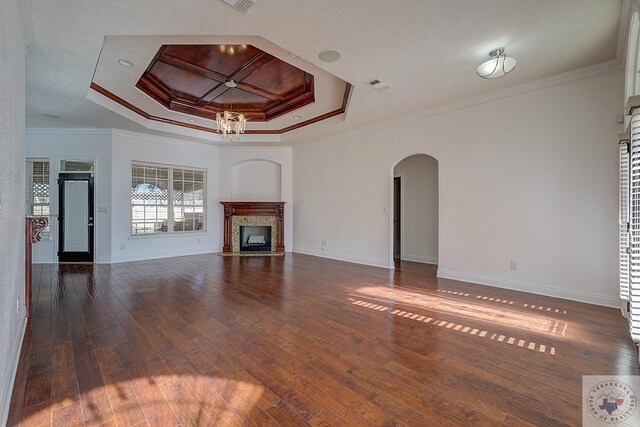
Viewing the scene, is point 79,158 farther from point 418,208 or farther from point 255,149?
point 418,208

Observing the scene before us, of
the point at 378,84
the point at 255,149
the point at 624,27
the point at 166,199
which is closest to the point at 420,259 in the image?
the point at 378,84

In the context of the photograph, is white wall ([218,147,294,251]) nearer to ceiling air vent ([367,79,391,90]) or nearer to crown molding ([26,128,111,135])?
crown molding ([26,128,111,135])

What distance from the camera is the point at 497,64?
3.38 meters

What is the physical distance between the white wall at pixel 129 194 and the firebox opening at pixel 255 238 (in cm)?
69

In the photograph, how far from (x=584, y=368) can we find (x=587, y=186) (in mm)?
2597

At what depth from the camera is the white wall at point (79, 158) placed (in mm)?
6320

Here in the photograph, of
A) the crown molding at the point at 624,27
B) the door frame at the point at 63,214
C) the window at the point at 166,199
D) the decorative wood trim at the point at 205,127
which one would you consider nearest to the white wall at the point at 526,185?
the crown molding at the point at 624,27

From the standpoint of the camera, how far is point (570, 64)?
3635 mm

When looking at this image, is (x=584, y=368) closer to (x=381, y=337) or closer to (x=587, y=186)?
(x=381, y=337)

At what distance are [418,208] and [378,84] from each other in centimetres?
354

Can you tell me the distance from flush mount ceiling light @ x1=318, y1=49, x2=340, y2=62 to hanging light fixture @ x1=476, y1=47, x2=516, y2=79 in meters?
1.70

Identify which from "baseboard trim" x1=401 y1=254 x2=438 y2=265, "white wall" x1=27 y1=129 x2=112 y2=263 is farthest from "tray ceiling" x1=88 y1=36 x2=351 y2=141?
"baseboard trim" x1=401 y1=254 x2=438 y2=265

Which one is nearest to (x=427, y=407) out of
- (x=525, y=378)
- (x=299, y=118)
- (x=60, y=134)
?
(x=525, y=378)

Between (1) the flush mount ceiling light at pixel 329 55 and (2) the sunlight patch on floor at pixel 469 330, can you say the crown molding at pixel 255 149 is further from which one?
(2) the sunlight patch on floor at pixel 469 330
